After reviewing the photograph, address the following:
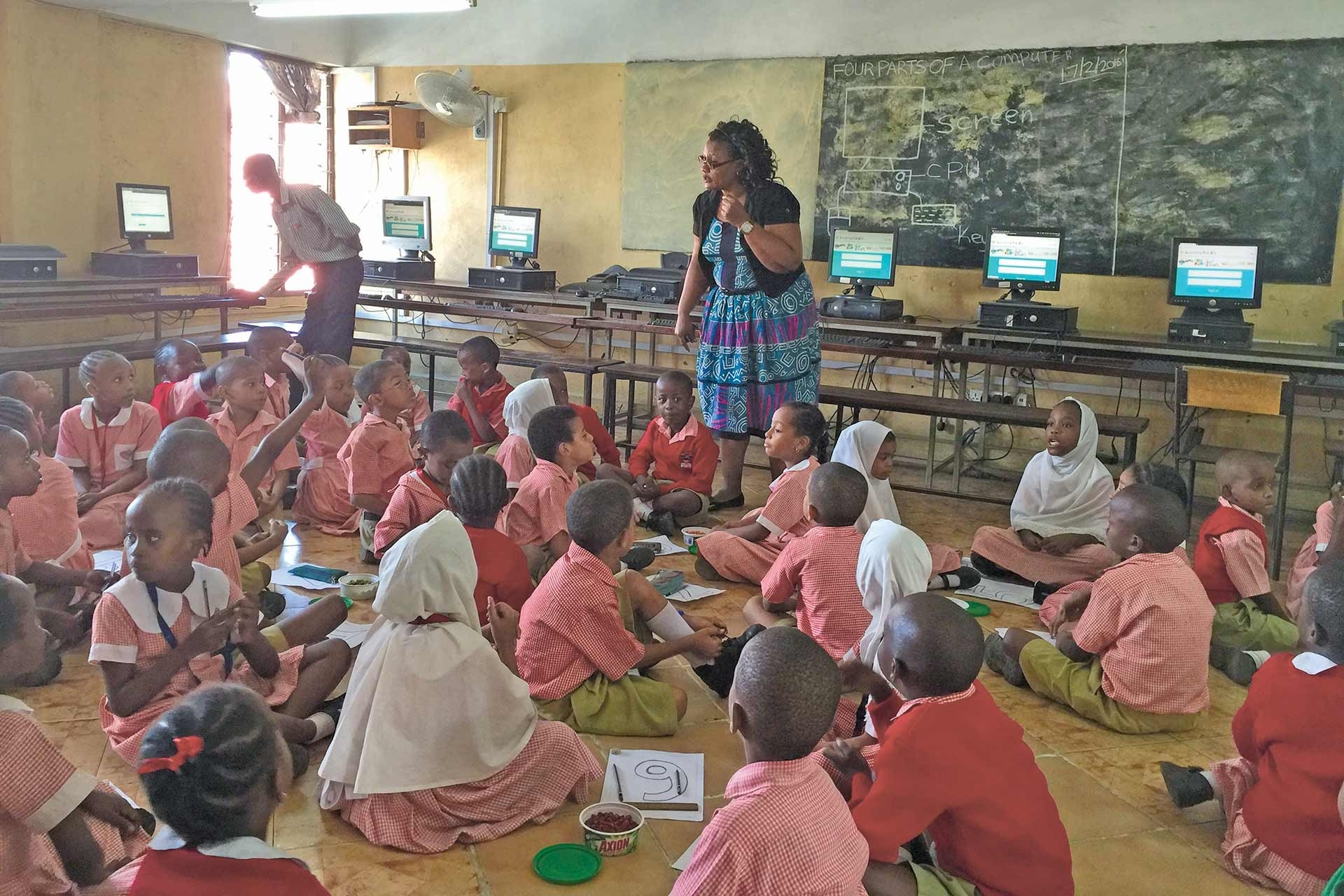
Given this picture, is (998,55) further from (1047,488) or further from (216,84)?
(216,84)

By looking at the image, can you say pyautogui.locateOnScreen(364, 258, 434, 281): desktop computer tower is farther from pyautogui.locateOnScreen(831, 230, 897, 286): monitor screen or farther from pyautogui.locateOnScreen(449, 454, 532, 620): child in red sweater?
pyautogui.locateOnScreen(449, 454, 532, 620): child in red sweater

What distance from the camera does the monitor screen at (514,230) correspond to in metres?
7.66

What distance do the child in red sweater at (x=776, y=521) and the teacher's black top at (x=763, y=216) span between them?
0.62 metres

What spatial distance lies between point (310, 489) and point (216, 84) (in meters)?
4.45

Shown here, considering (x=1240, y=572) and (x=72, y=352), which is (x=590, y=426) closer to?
(x=1240, y=572)

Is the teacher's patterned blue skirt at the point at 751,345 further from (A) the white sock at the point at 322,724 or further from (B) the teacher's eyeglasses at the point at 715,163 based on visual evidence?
(A) the white sock at the point at 322,724

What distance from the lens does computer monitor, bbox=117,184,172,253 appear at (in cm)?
684

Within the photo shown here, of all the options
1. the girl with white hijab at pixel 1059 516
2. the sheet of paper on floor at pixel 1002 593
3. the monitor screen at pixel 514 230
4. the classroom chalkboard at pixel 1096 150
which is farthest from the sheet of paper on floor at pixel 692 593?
the monitor screen at pixel 514 230

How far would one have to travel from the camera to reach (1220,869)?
2.22 metres

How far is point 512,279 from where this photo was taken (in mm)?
7406

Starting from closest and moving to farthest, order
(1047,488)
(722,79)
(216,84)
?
(1047,488), (722,79), (216,84)

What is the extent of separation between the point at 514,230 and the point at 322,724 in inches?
221

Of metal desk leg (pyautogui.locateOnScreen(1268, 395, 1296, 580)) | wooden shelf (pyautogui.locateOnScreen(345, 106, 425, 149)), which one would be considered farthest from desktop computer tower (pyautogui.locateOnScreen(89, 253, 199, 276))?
metal desk leg (pyautogui.locateOnScreen(1268, 395, 1296, 580))

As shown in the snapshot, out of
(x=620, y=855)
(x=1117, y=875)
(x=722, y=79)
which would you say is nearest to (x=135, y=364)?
(x=722, y=79)
